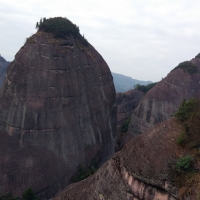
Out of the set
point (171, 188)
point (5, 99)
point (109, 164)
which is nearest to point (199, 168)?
point (171, 188)

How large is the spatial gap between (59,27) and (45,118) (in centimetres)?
1124

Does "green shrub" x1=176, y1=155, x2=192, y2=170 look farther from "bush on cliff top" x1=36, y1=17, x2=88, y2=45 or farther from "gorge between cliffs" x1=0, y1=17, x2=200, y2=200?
"bush on cliff top" x1=36, y1=17, x2=88, y2=45

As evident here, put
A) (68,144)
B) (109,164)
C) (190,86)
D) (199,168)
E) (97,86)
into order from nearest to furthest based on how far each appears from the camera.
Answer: (199,168) < (109,164) < (68,144) < (97,86) < (190,86)

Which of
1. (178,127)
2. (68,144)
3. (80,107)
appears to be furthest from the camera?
(80,107)

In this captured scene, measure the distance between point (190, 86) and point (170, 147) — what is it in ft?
97.4

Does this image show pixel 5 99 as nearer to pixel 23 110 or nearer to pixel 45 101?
pixel 23 110

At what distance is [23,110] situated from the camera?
25219 millimetres

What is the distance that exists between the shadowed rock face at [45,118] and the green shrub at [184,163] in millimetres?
17068

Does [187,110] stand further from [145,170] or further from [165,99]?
[165,99]

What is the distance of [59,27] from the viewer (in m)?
29.6

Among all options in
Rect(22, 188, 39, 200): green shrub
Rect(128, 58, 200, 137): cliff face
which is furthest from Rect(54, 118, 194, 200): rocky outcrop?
Rect(128, 58, 200, 137): cliff face

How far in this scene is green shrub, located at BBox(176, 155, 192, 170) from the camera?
1086 cm

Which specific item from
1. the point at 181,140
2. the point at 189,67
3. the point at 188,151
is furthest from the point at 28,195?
the point at 189,67

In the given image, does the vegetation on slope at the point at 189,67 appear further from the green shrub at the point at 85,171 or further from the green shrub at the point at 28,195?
the green shrub at the point at 28,195
